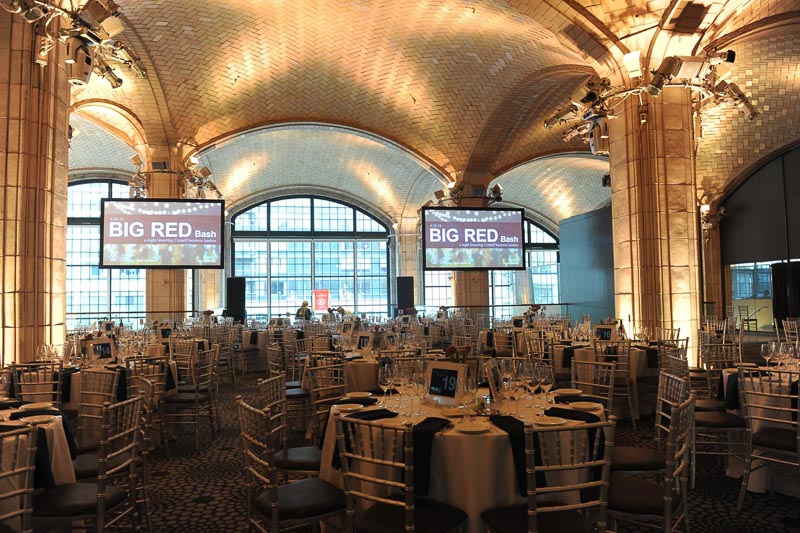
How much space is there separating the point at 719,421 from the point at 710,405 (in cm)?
72

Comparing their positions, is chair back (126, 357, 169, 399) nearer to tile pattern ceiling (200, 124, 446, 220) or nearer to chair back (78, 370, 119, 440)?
chair back (78, 370, 119, 440)

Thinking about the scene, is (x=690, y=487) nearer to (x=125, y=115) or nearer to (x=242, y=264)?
(x=125, y=115)

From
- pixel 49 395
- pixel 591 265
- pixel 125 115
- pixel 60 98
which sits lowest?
pixel 49 395

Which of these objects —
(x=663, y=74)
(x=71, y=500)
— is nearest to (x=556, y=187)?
(x=663, y=74)

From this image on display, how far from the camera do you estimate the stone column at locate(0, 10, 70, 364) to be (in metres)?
6.34

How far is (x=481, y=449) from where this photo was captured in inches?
108

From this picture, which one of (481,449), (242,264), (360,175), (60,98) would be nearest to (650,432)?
(481,449)

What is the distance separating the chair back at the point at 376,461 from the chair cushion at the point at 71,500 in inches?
48.1

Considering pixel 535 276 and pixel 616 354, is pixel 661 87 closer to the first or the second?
pixel 616 354

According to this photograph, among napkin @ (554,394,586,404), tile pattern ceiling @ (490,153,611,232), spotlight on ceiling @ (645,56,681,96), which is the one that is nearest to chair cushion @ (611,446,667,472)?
napkin @ (554,394,586,404)

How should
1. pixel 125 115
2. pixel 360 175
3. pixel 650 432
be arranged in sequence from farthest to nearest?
pixel 360 175
pixel 125 115
pixel 650 432

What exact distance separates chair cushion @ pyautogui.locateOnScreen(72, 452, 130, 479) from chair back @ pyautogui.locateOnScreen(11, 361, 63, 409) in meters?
1.26

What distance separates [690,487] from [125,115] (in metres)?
13.8

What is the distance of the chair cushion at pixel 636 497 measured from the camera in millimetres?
2678
